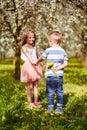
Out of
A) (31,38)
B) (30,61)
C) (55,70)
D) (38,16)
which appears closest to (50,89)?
(55,70)

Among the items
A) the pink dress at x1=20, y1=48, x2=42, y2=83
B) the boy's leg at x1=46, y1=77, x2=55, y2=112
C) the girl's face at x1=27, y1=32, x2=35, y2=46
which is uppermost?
the girl's face at x1=27, y1=32, x2=35, y2=46

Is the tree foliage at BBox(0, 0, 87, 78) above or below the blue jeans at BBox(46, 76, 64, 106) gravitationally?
above

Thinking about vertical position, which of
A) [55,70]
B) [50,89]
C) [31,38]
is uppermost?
[31,38]

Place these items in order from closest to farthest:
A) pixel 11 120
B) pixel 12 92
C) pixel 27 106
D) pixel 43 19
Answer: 1. pixel 11 120
2. pixel 27 106
3. pixel 12 92
4. pixel 43 19

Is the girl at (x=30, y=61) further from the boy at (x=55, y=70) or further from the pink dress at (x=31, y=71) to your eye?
the boy at (x=55, y=70)

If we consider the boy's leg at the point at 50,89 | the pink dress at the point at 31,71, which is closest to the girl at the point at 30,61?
the pink dress at the point at 31,71

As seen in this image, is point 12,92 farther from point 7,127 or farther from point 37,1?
point 7,127

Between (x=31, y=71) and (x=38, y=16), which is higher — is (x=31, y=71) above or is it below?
below

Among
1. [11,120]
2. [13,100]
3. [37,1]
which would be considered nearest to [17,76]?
[37,1]

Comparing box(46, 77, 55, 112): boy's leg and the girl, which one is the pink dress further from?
box(46, 77, 55, 112): boy's leg

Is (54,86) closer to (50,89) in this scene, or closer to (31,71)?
(50,89)

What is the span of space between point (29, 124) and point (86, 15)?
13.2ft

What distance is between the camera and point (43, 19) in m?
16.2

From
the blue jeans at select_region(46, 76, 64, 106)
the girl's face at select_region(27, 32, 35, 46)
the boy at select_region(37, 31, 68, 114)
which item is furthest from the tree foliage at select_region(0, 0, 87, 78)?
the blue jeans at select_region(46, 76, 64, 106)
